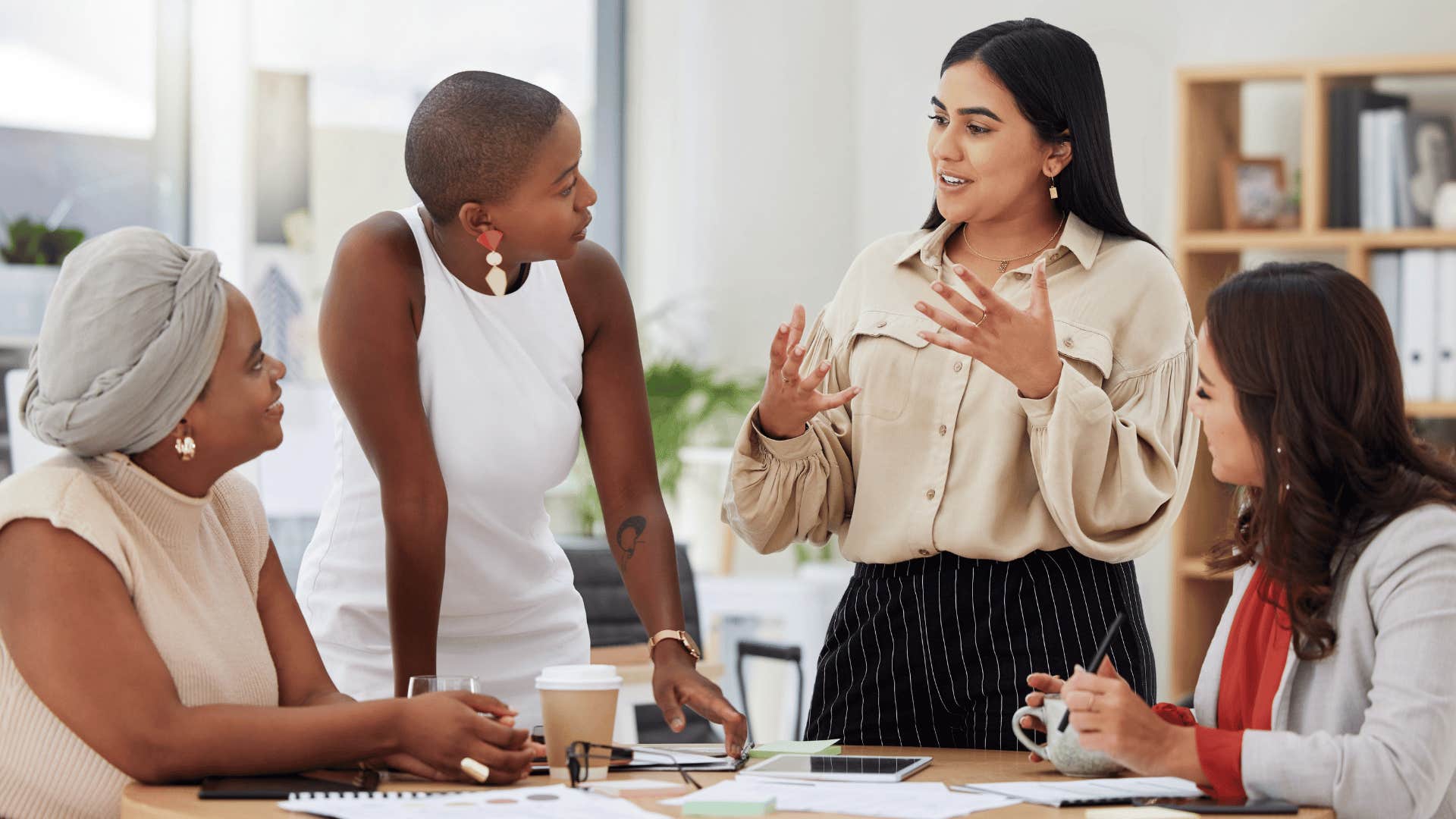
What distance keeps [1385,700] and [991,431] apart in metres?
0.61

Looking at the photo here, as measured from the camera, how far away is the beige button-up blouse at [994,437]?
1907 mm

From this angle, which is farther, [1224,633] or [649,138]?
[649,138]

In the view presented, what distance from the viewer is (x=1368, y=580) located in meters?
1.61

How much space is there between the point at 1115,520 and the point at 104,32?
11.6 feet

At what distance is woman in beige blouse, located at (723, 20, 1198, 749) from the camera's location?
191cm

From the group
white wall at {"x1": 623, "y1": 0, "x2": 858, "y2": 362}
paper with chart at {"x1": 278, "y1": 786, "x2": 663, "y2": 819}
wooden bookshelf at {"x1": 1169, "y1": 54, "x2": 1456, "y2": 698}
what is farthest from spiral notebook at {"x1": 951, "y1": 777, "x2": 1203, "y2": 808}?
white wall at {"x1": 623, "y1": 0, "x2": 858, "y2": 362}

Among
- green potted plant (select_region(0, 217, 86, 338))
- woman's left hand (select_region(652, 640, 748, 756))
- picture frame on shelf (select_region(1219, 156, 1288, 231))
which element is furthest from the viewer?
picture frame on shelf (select_region(1219, 156, 1288, 231))

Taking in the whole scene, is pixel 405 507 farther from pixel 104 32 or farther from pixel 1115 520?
pixel 104 32

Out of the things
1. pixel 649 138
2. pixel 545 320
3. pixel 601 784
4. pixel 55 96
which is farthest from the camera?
pixel 649 138

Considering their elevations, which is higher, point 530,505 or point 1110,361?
point 1110,361

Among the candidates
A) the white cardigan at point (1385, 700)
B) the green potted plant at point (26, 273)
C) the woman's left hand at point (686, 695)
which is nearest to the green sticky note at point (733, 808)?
the woman's left hand at point (686, 695)

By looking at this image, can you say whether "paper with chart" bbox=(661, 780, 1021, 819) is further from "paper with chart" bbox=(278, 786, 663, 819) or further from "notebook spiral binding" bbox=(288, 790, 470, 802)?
"notebook spiral binding" bbox=(288, 790, 470, 802)

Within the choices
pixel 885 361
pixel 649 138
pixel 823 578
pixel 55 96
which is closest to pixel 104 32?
pixel 55 96

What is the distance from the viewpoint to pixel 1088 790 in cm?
154
